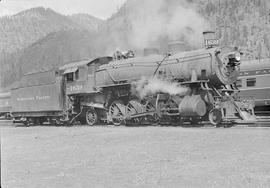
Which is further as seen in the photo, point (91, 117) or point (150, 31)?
point (150, 31)

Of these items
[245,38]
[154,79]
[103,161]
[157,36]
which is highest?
[245,38]

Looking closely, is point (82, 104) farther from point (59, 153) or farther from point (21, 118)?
point (59, 153)

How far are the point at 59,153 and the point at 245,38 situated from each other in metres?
58.0

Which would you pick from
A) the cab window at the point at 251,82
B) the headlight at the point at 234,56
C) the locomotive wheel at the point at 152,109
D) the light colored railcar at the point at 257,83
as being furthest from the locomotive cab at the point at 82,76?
the cab window at the point at 251,82

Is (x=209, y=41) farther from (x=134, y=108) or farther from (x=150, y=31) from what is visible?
(x=150, y=31)

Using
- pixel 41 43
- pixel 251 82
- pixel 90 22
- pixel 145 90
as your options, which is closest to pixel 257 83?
pixel 251 82

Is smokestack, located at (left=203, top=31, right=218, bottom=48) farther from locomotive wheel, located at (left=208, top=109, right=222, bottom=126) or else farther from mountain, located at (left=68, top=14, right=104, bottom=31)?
mountain, located at (left=68, top=14, right=104, bottom=31)

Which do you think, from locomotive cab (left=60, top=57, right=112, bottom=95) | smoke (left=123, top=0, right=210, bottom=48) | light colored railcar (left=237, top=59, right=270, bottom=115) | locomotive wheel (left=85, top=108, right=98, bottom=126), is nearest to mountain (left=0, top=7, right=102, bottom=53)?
smoke (left=123, top=0, right=210, bottom=48)

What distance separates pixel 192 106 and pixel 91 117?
6.71 meters

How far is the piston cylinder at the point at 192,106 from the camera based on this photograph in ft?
49.4

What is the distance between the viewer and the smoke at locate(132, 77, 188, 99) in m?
16.5

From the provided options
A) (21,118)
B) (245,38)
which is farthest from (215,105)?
(245,38)

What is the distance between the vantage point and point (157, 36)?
36656 mm

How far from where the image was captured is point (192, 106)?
15086mm
